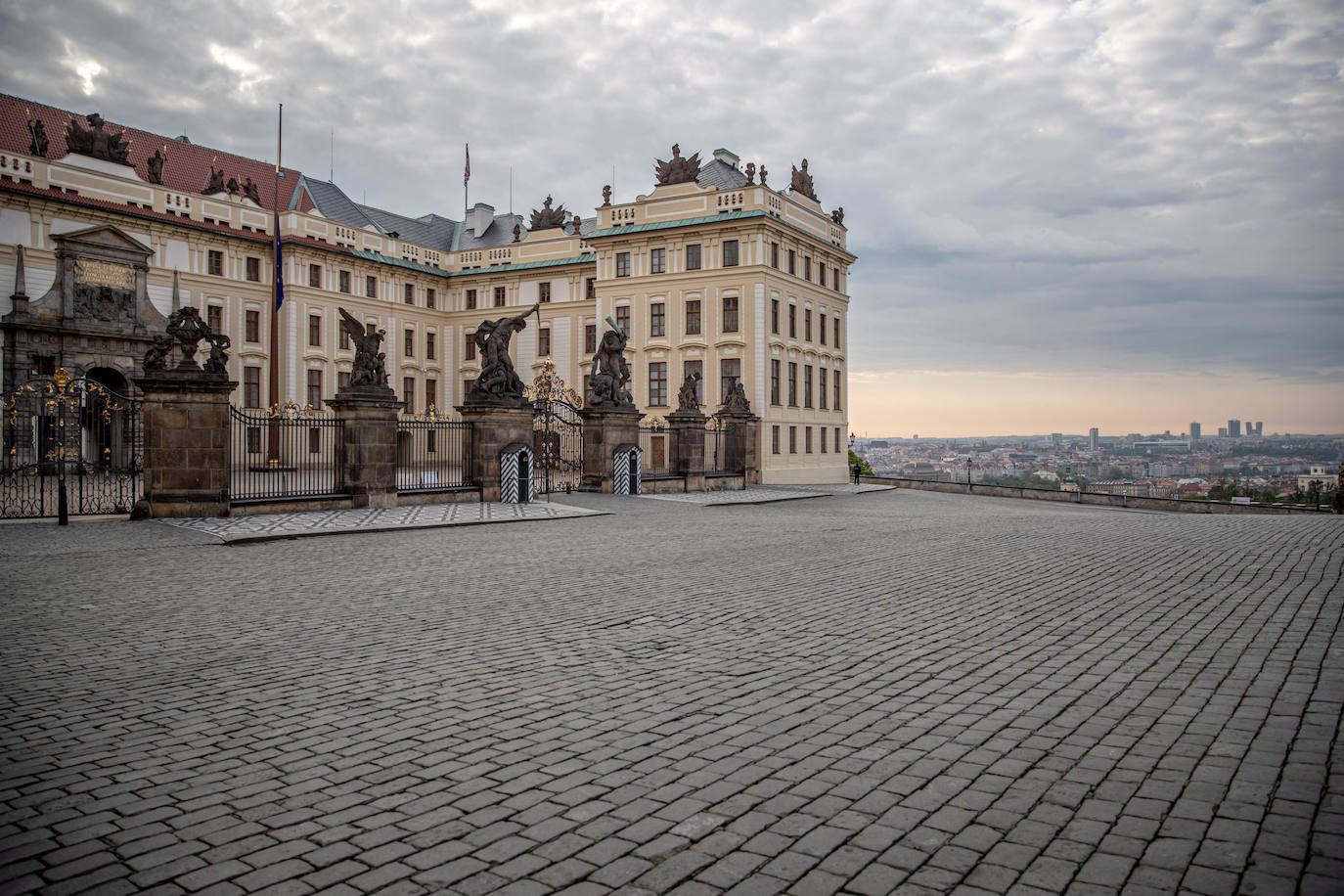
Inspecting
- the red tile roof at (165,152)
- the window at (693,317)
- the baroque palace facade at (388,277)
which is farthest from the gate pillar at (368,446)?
the red tile roof at (165,152)

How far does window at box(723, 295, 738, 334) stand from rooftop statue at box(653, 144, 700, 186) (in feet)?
22.0

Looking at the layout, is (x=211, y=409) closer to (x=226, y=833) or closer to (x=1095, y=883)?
(x=226, y=833)

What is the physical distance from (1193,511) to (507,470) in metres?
25.8

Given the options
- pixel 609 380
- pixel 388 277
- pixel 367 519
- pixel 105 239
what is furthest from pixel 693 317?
pixel 367 519

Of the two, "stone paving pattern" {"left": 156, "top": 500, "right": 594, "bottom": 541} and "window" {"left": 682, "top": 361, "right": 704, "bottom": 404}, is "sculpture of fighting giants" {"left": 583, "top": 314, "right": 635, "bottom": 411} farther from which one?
"window" {"left": 682, "top": 361, "right": 704, "bottom": 404}

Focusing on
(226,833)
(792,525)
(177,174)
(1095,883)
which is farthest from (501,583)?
(177,174)

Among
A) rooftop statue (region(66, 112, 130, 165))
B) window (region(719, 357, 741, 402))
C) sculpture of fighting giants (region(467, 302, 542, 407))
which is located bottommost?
sculpture of fighting giants (region(467, 302, 542, 407))

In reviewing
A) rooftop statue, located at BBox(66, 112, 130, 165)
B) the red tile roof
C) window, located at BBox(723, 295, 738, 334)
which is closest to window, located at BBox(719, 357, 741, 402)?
window, located at BBox(723, 295, 738, 334)

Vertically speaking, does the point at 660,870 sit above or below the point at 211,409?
below

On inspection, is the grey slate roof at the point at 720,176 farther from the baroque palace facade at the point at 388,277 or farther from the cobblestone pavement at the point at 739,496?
the cobblestone pavement at the point at 739,496

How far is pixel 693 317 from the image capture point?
147 feet

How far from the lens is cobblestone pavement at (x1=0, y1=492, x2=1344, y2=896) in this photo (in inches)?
131

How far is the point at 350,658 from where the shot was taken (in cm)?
646

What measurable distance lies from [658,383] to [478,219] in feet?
79.0
